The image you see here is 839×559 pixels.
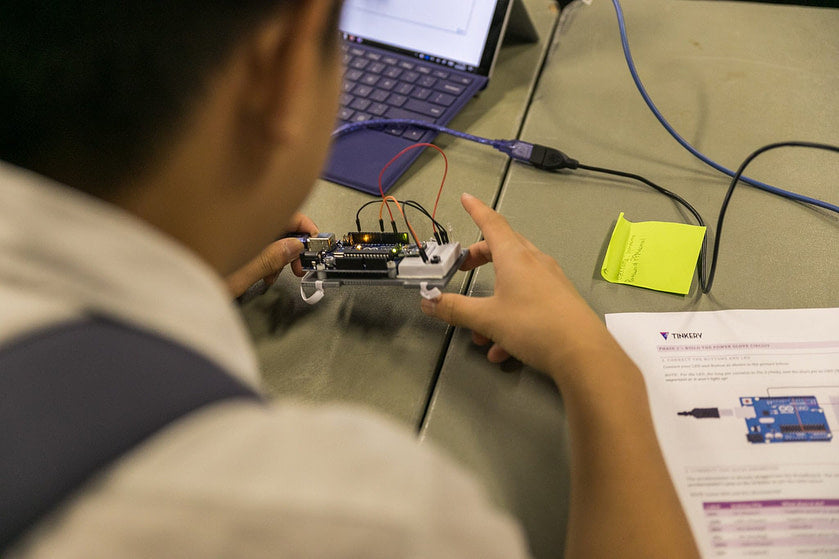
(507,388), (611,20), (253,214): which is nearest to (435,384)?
(507,388)

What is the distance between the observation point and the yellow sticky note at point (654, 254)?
729 mm

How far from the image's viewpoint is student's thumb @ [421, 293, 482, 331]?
66 centimetres

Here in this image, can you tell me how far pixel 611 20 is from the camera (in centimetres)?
119

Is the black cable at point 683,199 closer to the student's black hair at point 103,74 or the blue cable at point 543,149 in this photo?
the blue cable at point 543,149

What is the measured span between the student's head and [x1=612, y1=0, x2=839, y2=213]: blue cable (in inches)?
27.4

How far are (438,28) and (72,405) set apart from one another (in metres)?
0.91

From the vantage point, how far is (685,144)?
0.92 m

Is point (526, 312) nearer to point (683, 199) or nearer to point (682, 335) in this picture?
point (682, 335)

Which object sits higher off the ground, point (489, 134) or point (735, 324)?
point (489, 134)

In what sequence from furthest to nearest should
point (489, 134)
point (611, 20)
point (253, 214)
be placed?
1. point (611, 20)
2. point (489, 134)
3. point (253, 214)

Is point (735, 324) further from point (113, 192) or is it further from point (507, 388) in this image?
point (113, 192)

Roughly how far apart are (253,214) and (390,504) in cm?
23

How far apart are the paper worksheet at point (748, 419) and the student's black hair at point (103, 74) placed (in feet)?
1.67

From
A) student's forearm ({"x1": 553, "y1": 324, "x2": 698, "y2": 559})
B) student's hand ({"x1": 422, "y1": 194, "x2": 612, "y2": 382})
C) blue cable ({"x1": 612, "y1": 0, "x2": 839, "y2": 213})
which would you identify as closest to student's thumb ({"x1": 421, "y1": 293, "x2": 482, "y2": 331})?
student's hand ({"x1": 422, "y1": 194, "x2": 612, "y2": 382})
